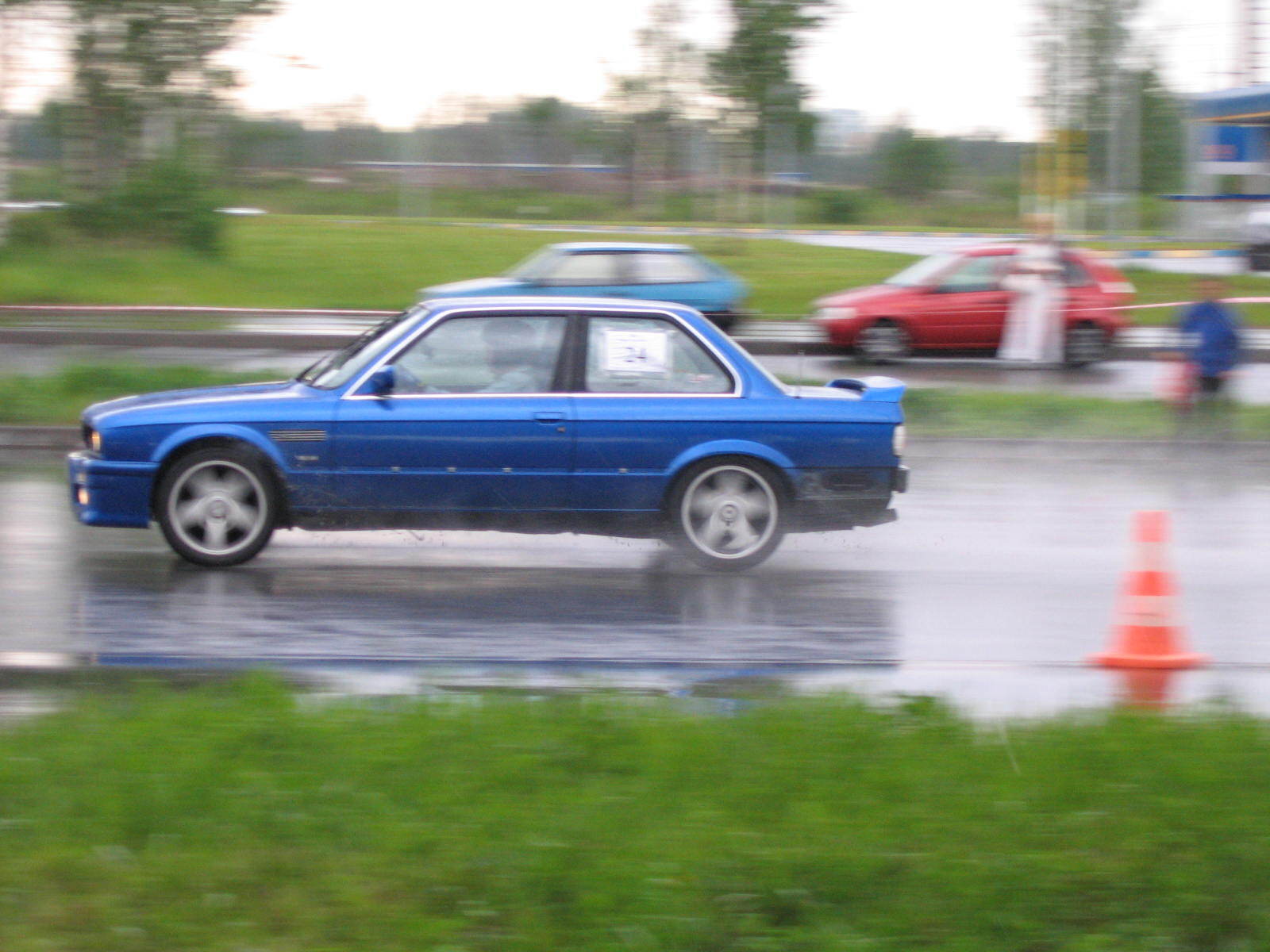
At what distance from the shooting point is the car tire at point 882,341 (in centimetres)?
1958

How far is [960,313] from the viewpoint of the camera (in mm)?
19688

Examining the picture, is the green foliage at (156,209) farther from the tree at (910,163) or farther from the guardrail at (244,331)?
the tree at (910,163)

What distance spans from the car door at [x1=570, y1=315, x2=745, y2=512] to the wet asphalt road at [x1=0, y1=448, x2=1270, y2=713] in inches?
21.9

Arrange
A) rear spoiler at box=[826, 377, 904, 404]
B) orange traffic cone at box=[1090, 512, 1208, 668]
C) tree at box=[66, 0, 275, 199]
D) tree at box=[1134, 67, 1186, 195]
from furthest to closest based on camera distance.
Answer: tree at box=[1134, 67, 1186, 195]
tree at box=[66, 0, 275, 199]
rear spoiler at box=[826, 377, 904, 404]
orange traffic cone at box=[1090, 512, 1208, 668]

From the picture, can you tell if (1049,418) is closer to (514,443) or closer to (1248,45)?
(514,443)

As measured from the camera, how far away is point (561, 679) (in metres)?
6.28

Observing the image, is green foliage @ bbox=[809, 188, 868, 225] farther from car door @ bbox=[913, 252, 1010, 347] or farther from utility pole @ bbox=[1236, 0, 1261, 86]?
car door @ bbox=[913, 252, 1010, 347]

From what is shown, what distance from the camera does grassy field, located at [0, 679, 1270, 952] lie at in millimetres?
3707

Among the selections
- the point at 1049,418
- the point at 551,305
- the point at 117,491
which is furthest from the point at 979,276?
the point at 117,491

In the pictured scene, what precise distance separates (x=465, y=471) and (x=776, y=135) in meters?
28.3

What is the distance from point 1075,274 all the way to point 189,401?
14.1 m

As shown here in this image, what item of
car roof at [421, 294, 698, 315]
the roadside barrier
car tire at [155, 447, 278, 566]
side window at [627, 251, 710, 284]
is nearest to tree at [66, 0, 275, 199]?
side window at [627, 251, 710, 284]

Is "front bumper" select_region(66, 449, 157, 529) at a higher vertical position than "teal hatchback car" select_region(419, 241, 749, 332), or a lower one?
lower

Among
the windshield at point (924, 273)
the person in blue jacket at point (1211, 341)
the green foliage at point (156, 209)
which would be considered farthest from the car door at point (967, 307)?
the green foliage at point (156, 209)
